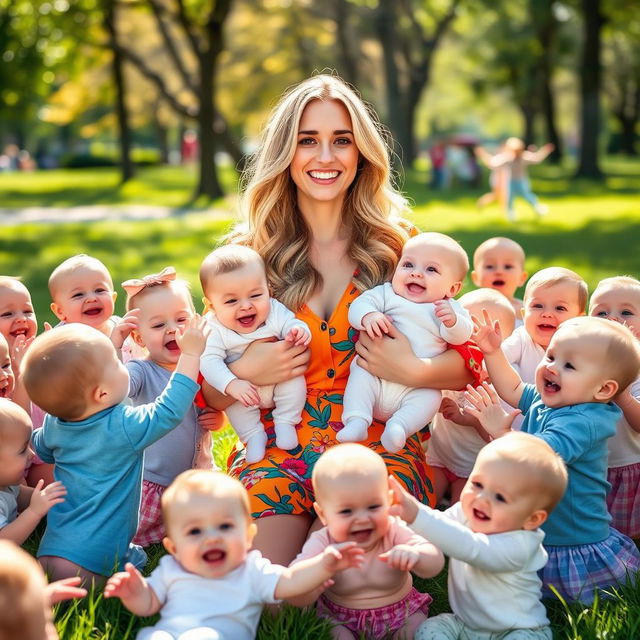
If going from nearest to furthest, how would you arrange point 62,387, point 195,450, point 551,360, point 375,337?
point 62,387 → point 551,360 → point 375,337 → point 195,450

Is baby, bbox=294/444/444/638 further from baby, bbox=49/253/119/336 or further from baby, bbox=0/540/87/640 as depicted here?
baby, bbox=49/253/119/336

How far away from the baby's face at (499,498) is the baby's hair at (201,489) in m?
0.82

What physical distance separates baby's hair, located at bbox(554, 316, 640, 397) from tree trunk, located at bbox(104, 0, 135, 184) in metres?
22.5

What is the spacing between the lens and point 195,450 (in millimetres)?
4406

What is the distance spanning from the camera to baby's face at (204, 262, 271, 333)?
4004mm

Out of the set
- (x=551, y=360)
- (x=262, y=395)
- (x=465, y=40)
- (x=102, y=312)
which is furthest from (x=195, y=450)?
(x=465, y=40)

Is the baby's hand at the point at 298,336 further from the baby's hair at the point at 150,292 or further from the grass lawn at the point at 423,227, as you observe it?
the grass lawn at the point at 423,227

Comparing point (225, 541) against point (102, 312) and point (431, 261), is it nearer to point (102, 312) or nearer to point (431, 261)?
Answer: point (431, 261)

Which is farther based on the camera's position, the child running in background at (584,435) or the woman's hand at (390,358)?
the woman's hand at (390,358)

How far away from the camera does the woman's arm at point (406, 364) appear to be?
13.0 ft

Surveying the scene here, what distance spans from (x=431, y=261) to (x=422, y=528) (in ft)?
4.76

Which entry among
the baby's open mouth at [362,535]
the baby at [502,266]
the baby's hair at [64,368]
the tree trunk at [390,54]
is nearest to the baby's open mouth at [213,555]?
the baby's open mouth at [362,535]

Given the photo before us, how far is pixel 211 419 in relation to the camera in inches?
169

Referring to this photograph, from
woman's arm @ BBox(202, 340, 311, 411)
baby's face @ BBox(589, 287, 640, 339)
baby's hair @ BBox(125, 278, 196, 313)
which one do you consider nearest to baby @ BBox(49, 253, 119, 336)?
baby's hair @ BBox(125, 278, 196, 313)
